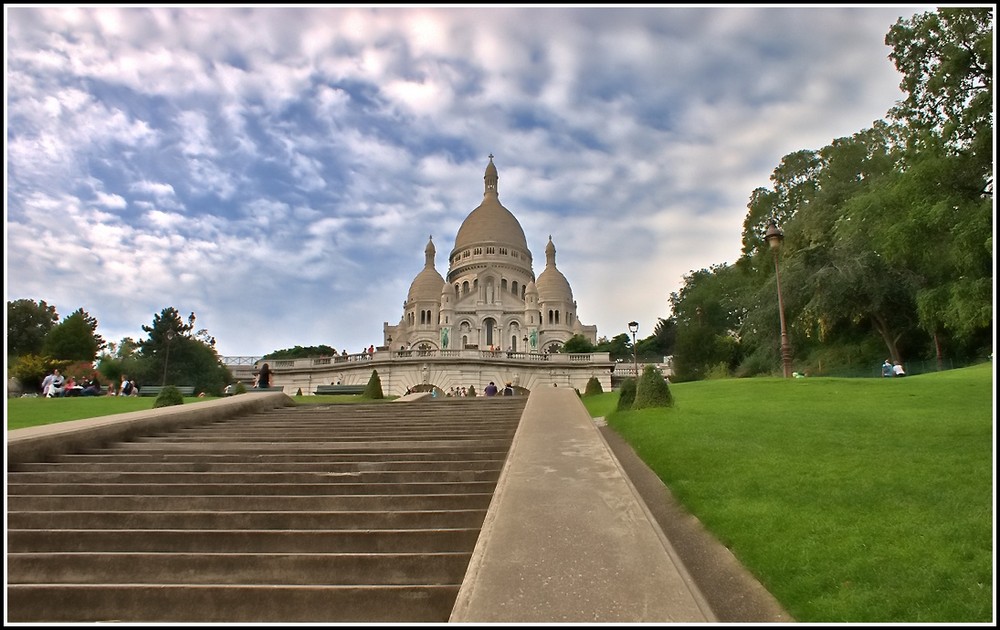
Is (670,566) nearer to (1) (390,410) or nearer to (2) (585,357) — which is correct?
(1) (390,410)

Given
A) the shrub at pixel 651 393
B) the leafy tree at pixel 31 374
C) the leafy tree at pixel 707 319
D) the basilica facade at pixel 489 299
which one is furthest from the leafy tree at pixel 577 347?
the shrub at pixel 651 393

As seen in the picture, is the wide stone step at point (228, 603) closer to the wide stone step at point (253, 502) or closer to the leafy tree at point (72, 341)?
the wide stone step at point (253, 502)

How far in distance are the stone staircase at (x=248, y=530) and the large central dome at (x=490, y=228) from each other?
7042cm

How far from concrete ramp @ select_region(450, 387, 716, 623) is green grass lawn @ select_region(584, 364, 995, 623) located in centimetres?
108

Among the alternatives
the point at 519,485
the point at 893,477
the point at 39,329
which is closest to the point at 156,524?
the point at 519,485

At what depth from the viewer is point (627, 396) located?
1322 cm

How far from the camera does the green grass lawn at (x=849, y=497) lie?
12.8 ft

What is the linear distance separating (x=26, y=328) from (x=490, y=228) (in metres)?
47.7

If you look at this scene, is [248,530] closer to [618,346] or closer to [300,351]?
[618,346]

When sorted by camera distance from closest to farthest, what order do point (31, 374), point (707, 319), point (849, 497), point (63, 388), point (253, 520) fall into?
point (253, 520) → point (849, 497) → point (63, 388) → point (31, 374) → point (707, 319)

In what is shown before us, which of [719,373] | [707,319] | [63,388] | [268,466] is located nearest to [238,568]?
[268,466]

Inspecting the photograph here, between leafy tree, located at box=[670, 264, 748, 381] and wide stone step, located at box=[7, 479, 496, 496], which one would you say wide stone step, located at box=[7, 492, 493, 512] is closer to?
wide stone step, located at box=[7, 479, 496, 496]

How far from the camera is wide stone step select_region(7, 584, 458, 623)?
11.7 feet

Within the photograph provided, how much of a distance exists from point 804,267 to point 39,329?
5361 cm
